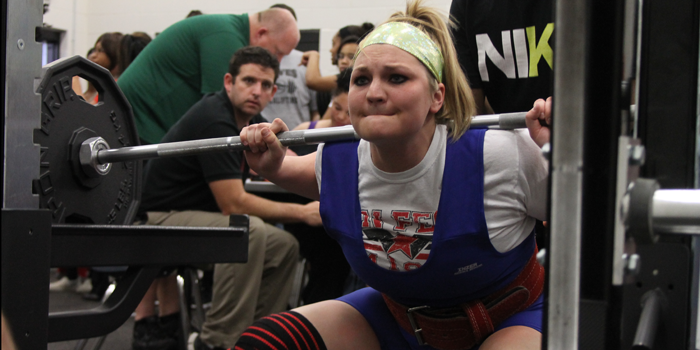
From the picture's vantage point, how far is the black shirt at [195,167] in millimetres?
2531

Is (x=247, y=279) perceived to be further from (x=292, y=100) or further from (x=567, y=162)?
(x=567, y=162)

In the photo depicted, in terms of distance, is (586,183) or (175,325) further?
(175,325)

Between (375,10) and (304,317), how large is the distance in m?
4.32

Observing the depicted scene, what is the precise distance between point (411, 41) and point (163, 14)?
5328 mm

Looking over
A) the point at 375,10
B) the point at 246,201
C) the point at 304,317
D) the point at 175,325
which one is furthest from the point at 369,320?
the point at 375,10

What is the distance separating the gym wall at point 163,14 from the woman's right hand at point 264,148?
3930 millimetres

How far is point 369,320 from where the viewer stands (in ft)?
4.33

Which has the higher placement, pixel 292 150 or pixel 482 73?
pixel 482 73

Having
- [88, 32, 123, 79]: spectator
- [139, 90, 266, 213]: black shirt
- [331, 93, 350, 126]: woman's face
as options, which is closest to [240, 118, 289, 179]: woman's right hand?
[139, 90, 266, 213]: black shirt

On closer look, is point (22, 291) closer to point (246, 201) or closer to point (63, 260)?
point (63, 260)

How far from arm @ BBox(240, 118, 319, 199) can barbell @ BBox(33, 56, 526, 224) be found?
0.03m

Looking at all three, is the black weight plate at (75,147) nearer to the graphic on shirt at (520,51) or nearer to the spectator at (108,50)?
the graphic on shirt at (520,51)

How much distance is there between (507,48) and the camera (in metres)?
A: 1.64

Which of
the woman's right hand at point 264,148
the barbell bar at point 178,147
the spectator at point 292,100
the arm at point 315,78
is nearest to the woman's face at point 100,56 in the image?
the spectator at point 292,100
